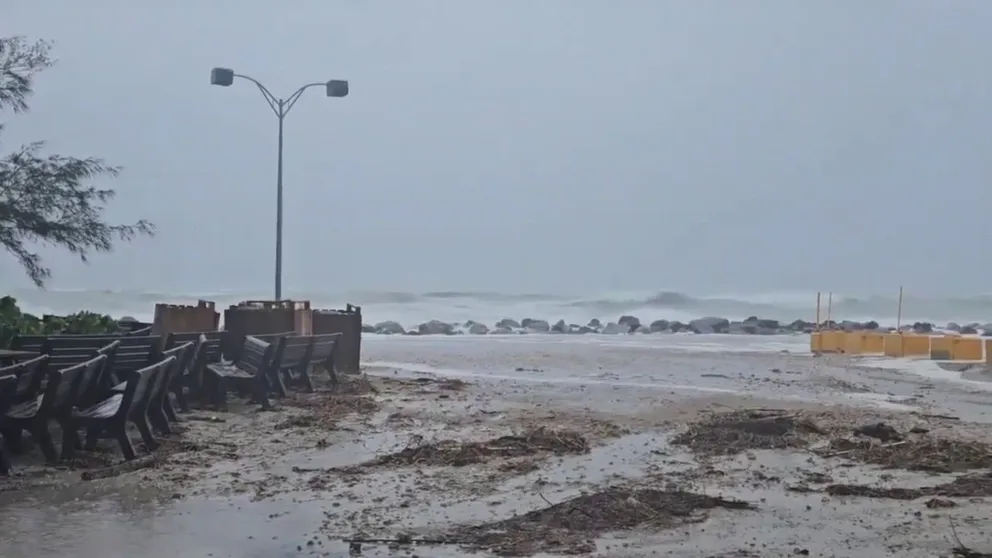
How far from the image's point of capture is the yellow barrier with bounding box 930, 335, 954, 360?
23.9 m

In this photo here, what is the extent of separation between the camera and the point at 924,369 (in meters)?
21.2

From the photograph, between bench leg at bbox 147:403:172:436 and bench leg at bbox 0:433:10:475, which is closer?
bench leg at bbox 0:433:10:475

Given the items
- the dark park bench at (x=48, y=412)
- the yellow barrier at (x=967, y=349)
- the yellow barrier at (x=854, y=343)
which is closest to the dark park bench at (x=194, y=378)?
the dark park bench at (x=48, y=412)

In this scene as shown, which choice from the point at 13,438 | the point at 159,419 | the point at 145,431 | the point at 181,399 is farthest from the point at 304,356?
the point at 13,438

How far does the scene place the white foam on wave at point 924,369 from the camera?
1810 cm

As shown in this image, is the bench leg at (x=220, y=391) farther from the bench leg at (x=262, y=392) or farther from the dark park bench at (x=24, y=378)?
the dark park bench at (x=24, y=378)

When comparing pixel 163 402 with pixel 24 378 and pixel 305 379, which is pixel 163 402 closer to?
pixel 24 378

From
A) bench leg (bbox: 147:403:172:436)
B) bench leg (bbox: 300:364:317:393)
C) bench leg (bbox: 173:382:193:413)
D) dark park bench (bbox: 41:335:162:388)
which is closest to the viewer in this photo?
bench leg (bbox: 147:403:172:436)

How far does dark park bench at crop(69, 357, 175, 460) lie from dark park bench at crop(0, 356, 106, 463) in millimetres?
141

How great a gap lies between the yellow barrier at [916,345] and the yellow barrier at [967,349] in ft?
4.40

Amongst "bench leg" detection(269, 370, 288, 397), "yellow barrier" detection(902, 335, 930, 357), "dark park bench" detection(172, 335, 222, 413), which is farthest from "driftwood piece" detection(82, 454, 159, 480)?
"yellow barrier" detection(902, 335, 930, 357)

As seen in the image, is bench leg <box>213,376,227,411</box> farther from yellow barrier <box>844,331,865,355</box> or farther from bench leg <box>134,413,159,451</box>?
yellow barrier <box>844,331,865,355</box>

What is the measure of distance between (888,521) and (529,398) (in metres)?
7.92

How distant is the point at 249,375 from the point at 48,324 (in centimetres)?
335
